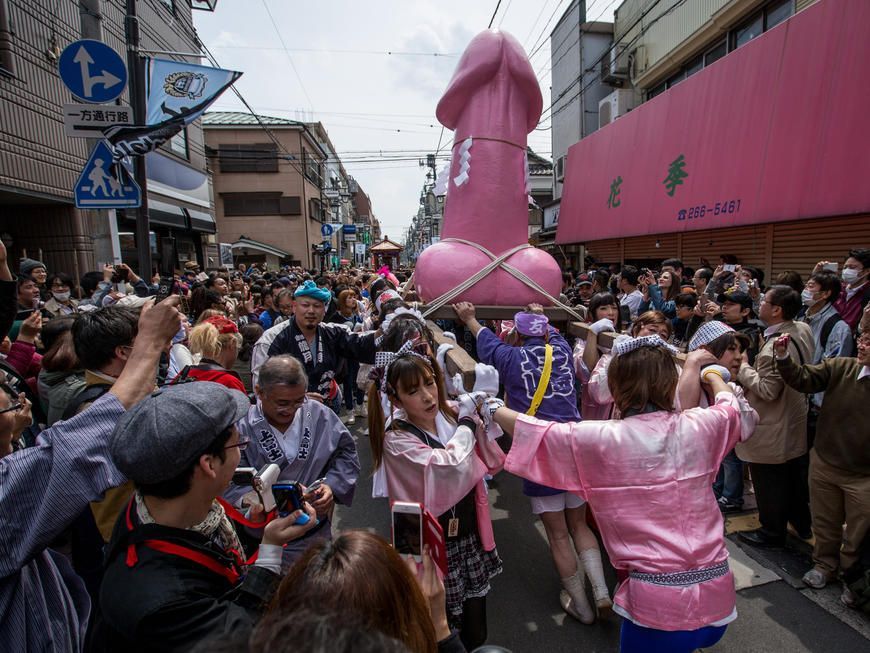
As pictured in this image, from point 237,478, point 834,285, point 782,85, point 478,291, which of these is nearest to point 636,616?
point 237,478

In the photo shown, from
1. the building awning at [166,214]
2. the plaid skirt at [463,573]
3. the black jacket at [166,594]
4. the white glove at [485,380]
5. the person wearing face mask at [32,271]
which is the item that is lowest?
the plaid skirt at [463,573]

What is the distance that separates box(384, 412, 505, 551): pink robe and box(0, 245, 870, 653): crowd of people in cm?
1

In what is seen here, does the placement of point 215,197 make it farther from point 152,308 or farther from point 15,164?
point 152,308

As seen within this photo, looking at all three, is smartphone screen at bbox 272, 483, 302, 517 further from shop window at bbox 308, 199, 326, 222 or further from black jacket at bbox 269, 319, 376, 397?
shop window at bbox 308, 199, 326, 222

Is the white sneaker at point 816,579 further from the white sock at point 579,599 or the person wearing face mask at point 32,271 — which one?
the person wearing face mask at point 32,271

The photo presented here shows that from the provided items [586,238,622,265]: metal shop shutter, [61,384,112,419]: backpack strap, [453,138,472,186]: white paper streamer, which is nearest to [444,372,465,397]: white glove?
[61,384,112,419]: backpack strap

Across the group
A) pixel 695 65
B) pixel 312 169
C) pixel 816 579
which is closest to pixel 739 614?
pixel 816 579

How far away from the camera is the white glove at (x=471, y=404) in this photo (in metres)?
2.15

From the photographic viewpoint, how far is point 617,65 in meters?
15.6

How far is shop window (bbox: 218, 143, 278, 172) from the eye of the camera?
87.2 ft

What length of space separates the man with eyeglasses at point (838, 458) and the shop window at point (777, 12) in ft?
31.7

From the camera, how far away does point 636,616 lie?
5.89 feet

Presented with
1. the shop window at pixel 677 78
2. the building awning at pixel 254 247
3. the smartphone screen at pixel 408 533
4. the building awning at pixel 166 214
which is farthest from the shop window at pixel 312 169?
the smartphone screen at pixel 408 533

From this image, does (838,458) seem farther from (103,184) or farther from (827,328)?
(103,184)
